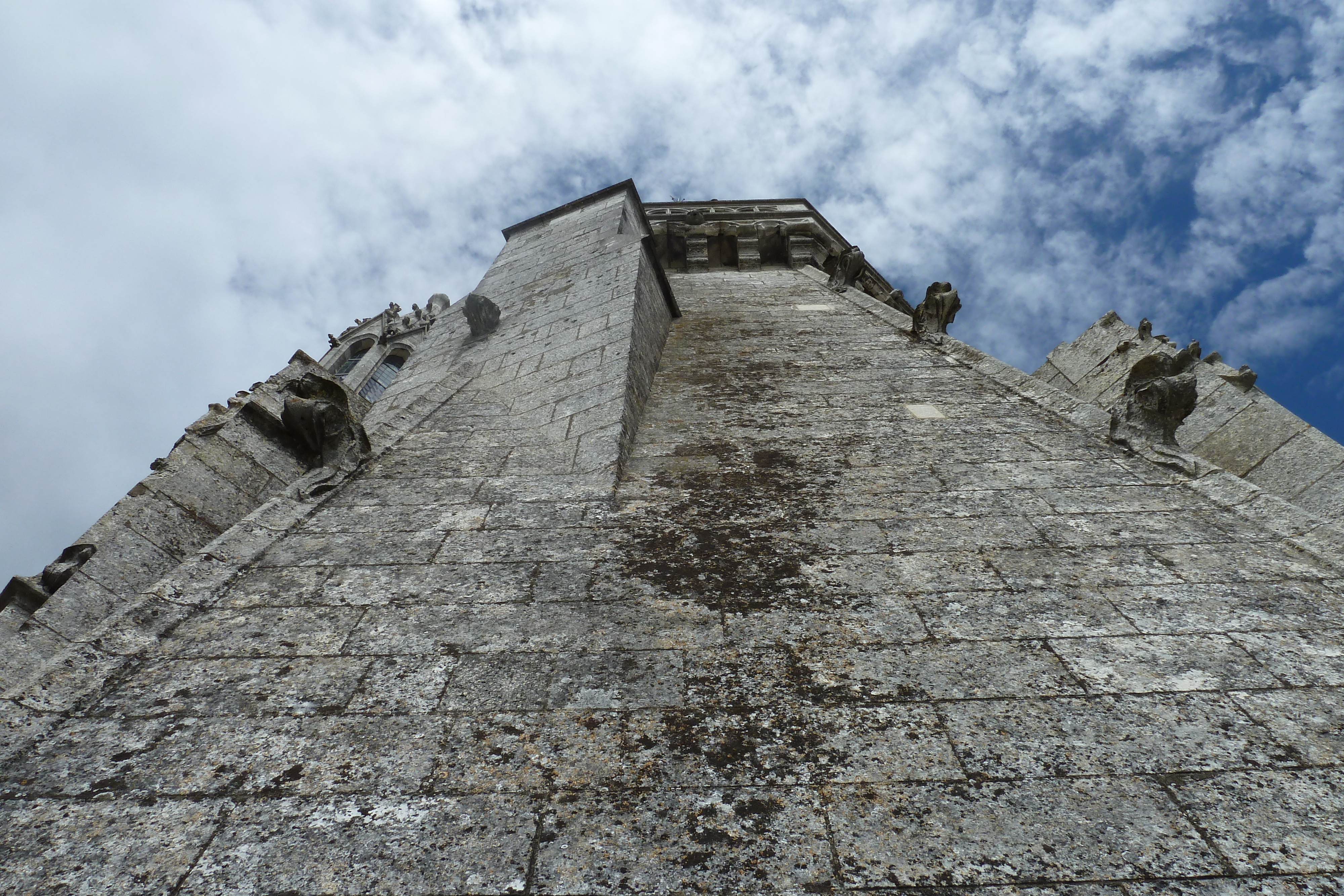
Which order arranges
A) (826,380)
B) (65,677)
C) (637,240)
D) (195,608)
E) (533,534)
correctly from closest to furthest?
(65,677)
(195,608)
(533,534)
(826,380)
(637,240)

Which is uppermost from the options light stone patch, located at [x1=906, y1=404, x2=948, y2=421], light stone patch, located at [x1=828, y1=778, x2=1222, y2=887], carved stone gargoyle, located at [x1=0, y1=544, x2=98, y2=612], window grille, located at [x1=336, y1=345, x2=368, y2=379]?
window grille, located at [x1=336, y1=345, x2=368, y2=379]

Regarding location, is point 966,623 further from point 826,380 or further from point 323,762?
point 826,380

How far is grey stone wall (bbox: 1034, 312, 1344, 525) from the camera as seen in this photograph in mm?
4035

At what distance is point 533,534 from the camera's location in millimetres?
3295

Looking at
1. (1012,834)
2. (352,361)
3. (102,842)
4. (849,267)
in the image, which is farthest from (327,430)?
(352,361)

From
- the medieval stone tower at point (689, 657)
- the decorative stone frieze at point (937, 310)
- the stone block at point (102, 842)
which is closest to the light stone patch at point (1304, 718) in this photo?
the medieval stone tower at point (689, 657)

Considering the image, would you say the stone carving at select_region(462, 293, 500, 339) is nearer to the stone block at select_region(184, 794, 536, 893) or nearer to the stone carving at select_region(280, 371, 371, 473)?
the stone carving at select_region(280, 371, 371, 473)

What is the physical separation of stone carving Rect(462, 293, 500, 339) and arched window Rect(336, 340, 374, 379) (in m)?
12.8

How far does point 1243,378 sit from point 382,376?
55.2 feet

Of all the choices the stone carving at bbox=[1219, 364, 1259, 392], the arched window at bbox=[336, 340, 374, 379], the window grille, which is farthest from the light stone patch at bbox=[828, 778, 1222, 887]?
the arched window at bbox=[336, 340, 374, 379]

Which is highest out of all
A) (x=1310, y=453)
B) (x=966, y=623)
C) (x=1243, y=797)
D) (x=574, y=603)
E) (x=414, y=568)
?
(x=1310, y=453)

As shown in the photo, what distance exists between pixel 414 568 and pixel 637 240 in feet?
18.5

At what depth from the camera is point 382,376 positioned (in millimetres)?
17844

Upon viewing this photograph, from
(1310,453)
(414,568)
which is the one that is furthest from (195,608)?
(1310,453)
